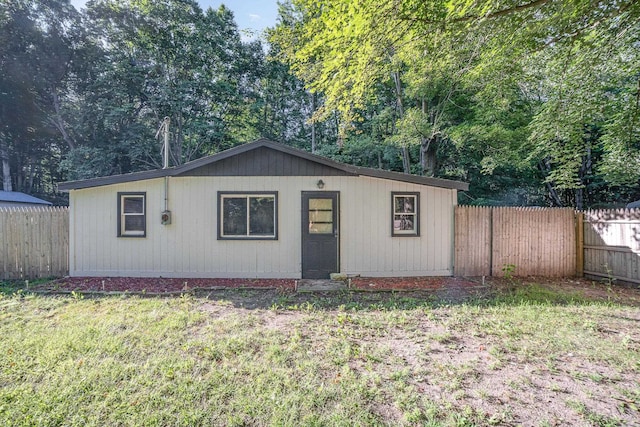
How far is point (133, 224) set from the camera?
6.99 m

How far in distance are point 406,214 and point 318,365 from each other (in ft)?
15.7

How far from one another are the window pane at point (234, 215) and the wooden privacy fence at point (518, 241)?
16.9 feet

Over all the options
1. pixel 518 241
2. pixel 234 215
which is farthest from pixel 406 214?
pixel 234 215

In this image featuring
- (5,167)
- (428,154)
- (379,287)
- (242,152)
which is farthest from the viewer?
(5,167)

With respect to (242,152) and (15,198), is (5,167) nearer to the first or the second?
(15,198)

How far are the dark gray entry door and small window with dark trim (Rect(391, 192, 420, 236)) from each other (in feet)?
4.55

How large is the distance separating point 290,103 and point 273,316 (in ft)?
58.0

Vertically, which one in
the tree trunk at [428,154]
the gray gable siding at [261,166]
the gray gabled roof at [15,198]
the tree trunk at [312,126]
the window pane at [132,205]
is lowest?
the window pane at [132,205]

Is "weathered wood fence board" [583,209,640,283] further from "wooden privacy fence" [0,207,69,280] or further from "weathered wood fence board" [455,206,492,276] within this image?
"wooden privacy fence" [0,207,69,280]

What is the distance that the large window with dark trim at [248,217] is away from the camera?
22.7ft

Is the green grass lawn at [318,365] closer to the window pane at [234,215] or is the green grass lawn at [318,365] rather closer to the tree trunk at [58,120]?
the window pane at [234,215]

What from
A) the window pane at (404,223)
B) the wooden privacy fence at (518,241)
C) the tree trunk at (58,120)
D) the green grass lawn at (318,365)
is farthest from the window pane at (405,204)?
the tree trunk at (58,120)

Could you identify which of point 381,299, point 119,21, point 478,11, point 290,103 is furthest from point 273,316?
point 119,21

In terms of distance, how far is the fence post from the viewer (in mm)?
7203
